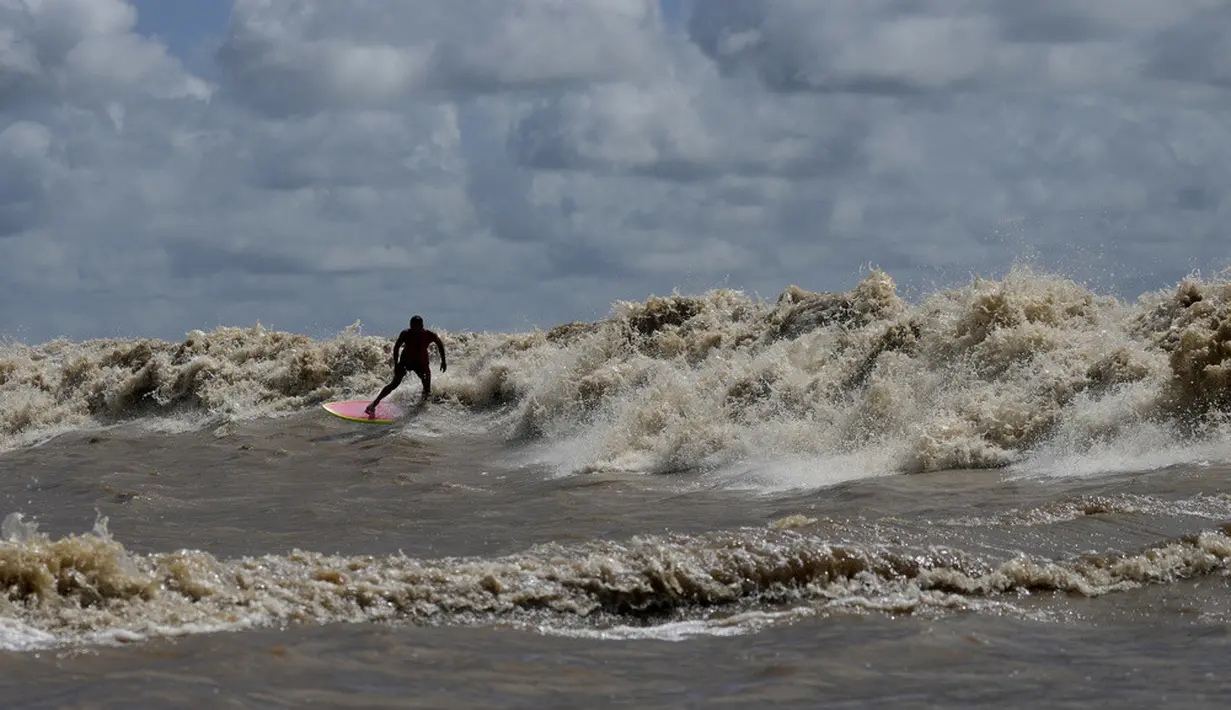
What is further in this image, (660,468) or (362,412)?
(362,412)

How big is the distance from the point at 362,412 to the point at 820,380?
7964mm

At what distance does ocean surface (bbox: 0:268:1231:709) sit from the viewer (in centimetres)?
575

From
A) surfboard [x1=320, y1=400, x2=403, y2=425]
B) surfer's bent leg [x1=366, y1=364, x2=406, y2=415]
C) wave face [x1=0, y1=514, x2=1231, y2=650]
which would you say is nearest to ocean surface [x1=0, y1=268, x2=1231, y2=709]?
wave face [x1=0, y1=514, x2=1231, y2=650]

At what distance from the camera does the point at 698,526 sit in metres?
9.70

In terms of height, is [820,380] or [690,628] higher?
[820,380]

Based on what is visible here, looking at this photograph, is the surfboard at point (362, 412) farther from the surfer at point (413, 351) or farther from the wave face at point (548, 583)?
the wave face at point (548, 583)

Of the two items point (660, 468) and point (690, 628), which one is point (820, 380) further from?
point (690, 628)

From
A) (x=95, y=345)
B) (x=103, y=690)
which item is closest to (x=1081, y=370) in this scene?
(x=103, y=690)

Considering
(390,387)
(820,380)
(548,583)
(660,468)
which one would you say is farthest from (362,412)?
(548,583)

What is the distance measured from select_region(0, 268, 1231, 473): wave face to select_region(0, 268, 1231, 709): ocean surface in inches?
2.0

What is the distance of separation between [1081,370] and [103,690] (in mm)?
10651

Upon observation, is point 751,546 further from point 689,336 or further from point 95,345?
point 95,345

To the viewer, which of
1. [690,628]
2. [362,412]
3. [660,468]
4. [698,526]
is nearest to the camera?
[690,628]

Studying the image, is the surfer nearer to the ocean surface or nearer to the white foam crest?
the ocean surface
